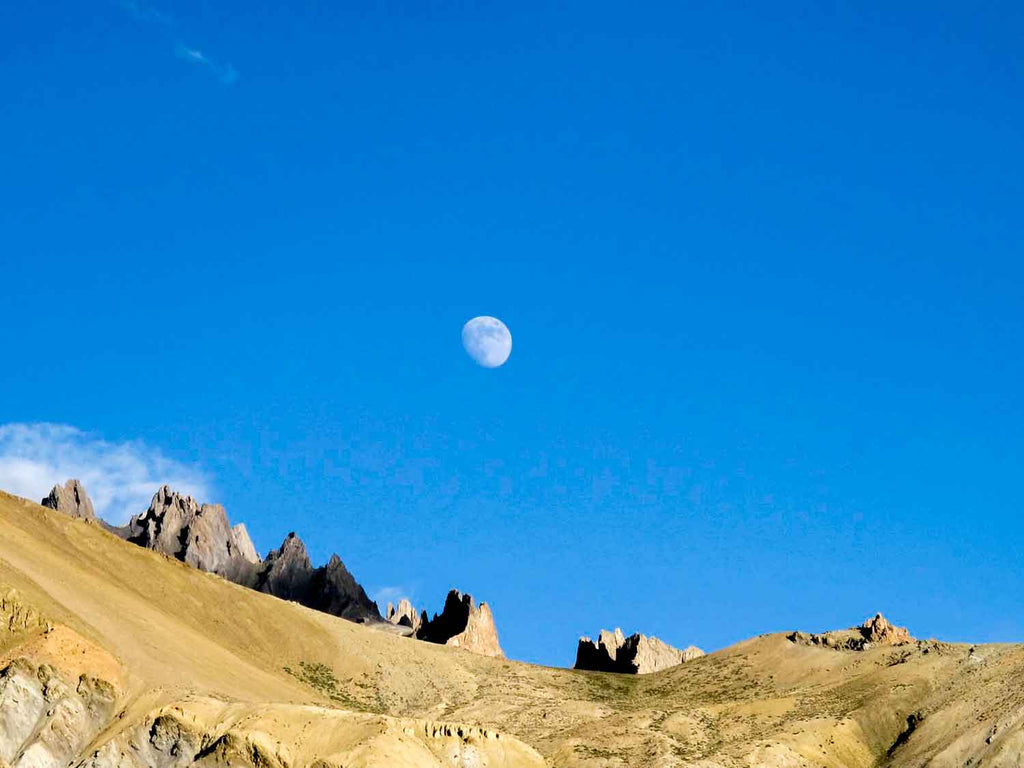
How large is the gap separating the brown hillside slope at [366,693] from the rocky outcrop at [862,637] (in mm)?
1847

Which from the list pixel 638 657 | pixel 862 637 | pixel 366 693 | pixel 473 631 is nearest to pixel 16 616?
pixel 366 693

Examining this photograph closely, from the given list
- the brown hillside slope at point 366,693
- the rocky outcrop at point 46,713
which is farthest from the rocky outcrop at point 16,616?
the rocky outcrop at point 46,713

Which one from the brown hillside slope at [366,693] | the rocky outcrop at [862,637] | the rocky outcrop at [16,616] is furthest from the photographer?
the rocky outcrop at [862,637]

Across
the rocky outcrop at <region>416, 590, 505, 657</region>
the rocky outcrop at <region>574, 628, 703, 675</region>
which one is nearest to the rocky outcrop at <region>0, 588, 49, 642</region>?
the rocky outcrop at <region>416, 590, 505, 657</region>

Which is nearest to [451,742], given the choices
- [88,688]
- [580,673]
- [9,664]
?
[88,688]

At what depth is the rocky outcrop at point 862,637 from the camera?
140m

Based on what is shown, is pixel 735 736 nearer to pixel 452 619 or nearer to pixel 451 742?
pixel 451 742

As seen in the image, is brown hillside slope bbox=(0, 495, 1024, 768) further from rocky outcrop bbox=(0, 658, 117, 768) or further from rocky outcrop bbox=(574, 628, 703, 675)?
rocky outcrop bbox=(574, 628, 703, 675)

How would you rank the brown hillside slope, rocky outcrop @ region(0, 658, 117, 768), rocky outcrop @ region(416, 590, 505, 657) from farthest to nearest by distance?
1. rocky outcrop @ region(416, 590, 505, 657)
2. the brown hillside slope
3. rocky outcrop @ region(0, 658, 117, 768)

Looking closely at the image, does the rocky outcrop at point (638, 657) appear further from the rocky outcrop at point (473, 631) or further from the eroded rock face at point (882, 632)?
the eroded rock face at point (882, 632)

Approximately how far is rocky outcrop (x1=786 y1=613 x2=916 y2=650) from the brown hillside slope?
1.85 m

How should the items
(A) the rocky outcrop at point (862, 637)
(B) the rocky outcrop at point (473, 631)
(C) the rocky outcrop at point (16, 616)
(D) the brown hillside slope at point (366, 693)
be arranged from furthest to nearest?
(B) the rocky outcrop at point (473, 631)
(A) the rocky outcrop at point (862, 637)
(C) the rocky outcrop at point (16, 616)
(D) the brown hillside slope at point (366, 693)

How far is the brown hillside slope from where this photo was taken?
272ft

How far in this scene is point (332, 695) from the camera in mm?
118938
